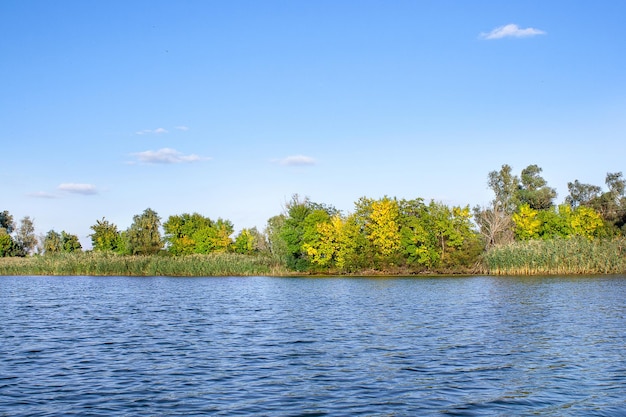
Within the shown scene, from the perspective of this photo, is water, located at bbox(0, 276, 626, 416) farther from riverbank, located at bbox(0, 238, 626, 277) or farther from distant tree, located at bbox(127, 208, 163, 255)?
distant tree, located at bbox(127, 208, 163, 255)

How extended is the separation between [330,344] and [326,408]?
892 cm

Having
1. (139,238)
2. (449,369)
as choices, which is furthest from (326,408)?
(139,238)

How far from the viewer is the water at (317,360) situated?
13984mm

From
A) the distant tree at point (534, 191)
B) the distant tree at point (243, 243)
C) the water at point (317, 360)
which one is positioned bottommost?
the water at point (317, 360)

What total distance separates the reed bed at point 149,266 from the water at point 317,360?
165 ft

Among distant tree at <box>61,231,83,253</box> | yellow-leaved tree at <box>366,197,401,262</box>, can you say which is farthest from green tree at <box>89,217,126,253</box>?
yellow-leaved tree at <box>366,197,401,262</box>

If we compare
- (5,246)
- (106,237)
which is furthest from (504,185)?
(5,246)

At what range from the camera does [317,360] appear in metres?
19.3

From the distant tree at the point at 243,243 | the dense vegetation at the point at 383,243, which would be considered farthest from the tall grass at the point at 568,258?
the distant tree at the point at 243,243

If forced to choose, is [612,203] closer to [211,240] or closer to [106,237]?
[211,240]

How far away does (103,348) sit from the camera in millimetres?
21859

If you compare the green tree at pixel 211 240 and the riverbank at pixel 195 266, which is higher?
the green tree at pixel 211 240

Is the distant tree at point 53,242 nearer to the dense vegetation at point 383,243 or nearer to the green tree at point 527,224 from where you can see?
the dense vegetation at point 383,243

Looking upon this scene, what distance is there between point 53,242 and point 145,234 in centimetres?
2903
